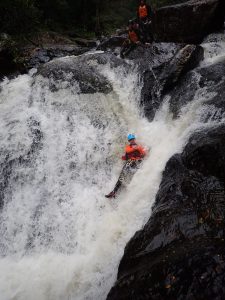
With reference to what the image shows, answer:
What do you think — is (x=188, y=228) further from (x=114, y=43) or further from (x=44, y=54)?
(x=44, y=54)

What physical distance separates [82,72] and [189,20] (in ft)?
16.3

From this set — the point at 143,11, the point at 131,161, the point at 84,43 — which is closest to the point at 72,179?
the point at 131,161

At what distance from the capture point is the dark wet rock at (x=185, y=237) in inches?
172

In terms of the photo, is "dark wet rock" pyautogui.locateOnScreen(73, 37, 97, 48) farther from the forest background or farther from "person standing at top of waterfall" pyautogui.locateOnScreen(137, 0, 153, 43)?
"person standing at top of waterfall" pyautogui.locateOnScreen(137, 0, 153, 43)

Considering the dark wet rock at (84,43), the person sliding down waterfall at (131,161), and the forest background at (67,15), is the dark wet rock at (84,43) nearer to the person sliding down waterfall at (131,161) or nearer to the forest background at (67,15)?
the forest background at (67,15)

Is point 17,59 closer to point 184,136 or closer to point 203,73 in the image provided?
point 203,73

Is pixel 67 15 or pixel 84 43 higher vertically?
pixel 67 15

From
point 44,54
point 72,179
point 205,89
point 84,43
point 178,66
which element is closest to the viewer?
point 72,179

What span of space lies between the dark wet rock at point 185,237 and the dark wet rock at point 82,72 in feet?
15.3

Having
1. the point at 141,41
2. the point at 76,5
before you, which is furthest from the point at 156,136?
the point at 76,5

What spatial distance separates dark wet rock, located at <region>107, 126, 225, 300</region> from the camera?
438cm

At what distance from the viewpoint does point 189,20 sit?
41.9 ft

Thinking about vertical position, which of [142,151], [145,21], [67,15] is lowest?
[67,15]

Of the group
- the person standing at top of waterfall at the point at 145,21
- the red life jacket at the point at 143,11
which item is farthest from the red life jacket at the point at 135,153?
the red life jacket at the point at 143,11
